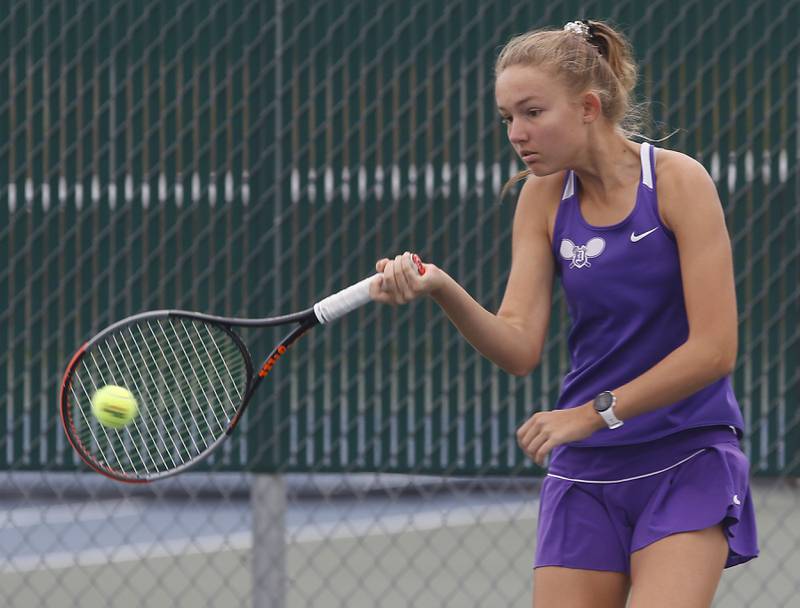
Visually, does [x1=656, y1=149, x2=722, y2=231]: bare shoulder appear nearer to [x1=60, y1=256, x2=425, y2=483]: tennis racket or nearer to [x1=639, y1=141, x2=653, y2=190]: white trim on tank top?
[x1=639, y1=141, x2=653, y2=190]: white trim on tank top

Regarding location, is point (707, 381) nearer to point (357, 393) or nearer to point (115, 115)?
point (357, 393)

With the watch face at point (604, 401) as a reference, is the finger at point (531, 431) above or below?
below

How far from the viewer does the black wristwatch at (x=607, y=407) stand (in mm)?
2342

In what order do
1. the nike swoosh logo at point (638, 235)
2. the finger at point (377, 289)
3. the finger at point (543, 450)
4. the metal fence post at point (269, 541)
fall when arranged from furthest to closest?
the metal fence post at point (269, 541)
the finger at point (377, 289)
the nike swoosh logo at point (638, 235)
the finger at point (543, 450)

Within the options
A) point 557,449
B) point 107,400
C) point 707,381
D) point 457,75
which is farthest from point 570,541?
Answer: point 457,75

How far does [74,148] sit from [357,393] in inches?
43.2

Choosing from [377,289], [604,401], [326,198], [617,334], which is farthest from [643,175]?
[326,198]

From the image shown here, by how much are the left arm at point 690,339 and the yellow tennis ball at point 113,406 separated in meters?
0.99

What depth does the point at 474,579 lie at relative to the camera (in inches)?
241

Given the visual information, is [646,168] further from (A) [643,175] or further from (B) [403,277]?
(B) [403,277]

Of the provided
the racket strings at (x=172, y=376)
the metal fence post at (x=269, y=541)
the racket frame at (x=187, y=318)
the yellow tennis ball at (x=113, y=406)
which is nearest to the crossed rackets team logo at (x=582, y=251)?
the racket frame at (x=187, y=318)

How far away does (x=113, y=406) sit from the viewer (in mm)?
2971

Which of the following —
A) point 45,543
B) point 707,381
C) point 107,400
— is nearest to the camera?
point 707,381

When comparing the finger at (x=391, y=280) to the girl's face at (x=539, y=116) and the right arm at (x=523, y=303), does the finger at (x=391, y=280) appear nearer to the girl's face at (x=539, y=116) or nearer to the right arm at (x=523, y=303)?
the right arm at (x=523, y=303)
